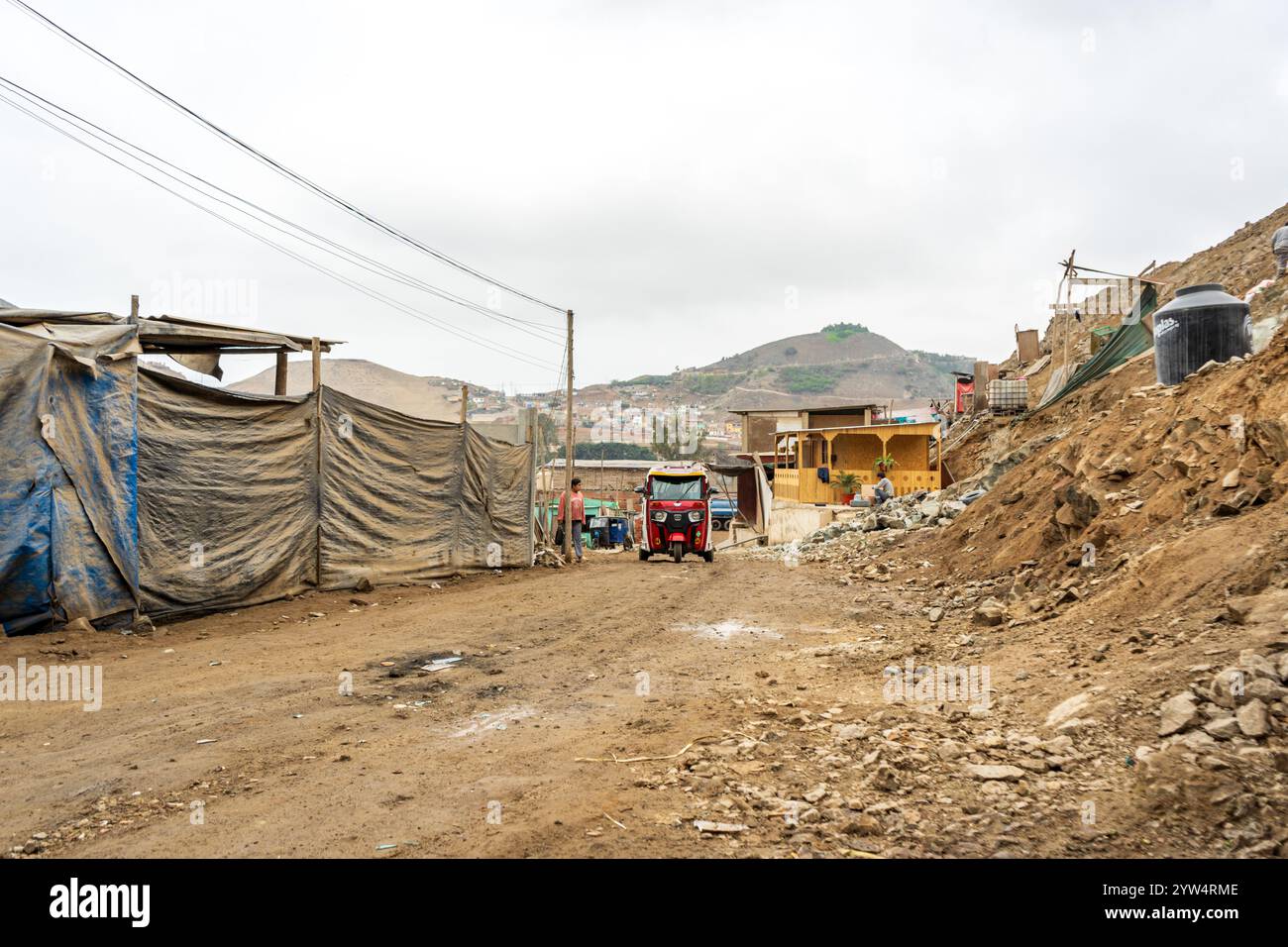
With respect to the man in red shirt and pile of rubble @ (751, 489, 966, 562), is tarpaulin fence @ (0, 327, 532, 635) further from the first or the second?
pile of rubble @ (751, 489, 966, 562)

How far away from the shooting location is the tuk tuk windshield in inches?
789

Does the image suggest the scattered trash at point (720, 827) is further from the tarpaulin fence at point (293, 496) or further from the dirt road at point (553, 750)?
the tarpaulin fence at point (293, 496)

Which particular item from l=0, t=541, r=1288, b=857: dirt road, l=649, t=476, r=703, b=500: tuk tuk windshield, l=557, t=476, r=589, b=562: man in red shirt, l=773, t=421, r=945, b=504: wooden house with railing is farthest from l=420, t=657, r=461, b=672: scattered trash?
l=773, t=421, r=945, b=504: wooden house with railing

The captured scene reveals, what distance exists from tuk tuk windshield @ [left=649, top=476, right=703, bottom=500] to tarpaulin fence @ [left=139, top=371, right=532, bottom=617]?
5.34 meters

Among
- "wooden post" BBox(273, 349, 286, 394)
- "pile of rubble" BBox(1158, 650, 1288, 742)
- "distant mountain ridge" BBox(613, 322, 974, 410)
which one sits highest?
"distant mountain ridge" BBox(613, 322, 974, 410)

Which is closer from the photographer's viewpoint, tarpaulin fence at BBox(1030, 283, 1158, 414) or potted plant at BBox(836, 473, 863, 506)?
tarpaulin fence at BBox(1030, 283, 1158, 414)

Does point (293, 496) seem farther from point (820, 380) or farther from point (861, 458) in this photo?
point (820, 380)

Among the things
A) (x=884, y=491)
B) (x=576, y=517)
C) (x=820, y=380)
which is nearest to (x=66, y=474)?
(x=576, y=517)

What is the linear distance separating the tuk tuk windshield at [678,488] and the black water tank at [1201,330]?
32.9ft

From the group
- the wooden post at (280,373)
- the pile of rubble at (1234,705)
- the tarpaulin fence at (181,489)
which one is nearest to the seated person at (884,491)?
the tarpaulin fence at (181,489)

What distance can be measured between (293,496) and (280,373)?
2.07 metres
